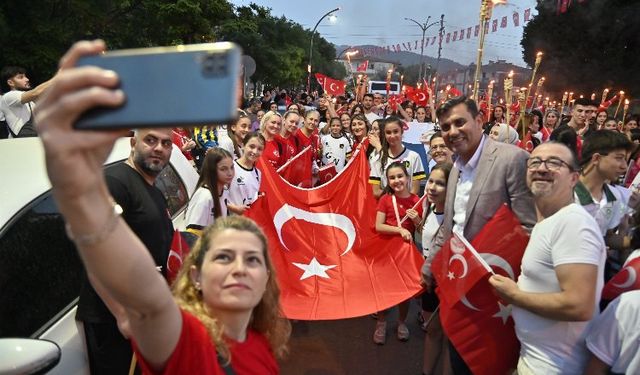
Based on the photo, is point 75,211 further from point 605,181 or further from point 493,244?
point 605,181

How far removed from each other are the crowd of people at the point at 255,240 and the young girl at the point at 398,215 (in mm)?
14

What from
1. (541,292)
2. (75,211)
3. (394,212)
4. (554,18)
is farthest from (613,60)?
(75,211)

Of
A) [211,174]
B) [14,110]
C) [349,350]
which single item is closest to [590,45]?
[349,350]

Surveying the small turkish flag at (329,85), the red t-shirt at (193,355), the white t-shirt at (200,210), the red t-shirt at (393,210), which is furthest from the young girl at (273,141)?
the small turkish flag at (329,85)

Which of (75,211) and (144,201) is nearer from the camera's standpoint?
(75,211)

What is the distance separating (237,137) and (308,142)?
1.40 metres

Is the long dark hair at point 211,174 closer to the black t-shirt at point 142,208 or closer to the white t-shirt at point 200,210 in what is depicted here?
the white t-shirt at point 200,210

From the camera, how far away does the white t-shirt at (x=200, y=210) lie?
3.81 m

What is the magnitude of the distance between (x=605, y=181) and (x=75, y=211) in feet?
12.8

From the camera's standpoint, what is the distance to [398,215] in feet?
16.0

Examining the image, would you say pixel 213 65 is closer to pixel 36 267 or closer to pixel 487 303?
pixel 36 267

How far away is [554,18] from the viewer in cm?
3447

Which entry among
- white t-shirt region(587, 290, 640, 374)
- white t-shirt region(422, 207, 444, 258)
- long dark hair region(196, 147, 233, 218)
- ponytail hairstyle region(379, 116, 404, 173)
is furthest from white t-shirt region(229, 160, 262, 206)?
white t-shirt region(587, 290, 640, 374)

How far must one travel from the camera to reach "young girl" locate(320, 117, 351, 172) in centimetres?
805
